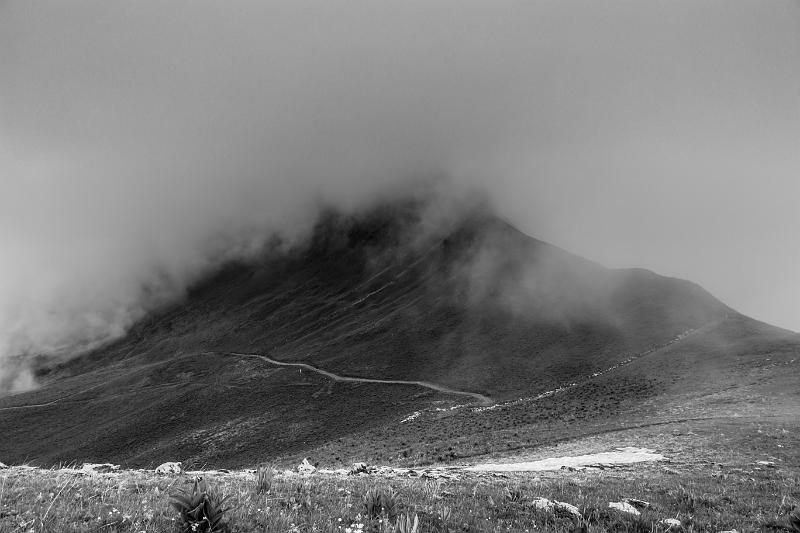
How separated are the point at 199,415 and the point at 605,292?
4161 inches

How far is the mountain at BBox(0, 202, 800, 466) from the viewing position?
51.3 metres

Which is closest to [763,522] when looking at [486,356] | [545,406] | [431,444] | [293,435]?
[431,444]

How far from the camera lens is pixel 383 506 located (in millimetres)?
8406

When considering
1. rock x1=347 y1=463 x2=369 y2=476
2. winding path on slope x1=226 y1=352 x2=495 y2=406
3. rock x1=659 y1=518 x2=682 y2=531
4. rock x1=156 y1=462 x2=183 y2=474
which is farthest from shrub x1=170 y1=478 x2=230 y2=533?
winding path on slope x1=226 y1=352 x2=495 y2=406

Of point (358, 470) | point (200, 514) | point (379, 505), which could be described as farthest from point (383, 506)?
point (358, 470)

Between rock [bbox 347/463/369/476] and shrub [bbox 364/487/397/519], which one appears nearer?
shrub [bbox 364/487/397/519]

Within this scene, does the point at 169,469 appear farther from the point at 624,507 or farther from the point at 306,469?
the point at 624,507

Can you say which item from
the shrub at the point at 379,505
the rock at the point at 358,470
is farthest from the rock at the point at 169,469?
the shrub at the point at 379,505

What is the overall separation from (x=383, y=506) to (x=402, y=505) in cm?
151

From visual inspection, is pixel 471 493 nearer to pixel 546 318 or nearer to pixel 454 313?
pixel 546 318

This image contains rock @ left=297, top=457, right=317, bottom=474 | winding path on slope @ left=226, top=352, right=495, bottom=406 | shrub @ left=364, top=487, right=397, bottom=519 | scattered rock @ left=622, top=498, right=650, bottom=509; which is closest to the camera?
shrub @ left=364, top=487, right=397, bottom=519

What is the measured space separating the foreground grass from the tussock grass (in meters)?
0.02

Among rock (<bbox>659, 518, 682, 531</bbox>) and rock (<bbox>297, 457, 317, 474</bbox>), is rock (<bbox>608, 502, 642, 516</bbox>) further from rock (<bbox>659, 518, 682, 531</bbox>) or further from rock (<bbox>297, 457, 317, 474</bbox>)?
rock (<bbox>297, 457, 317, 474</bbox>)

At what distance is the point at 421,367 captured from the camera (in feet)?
356
